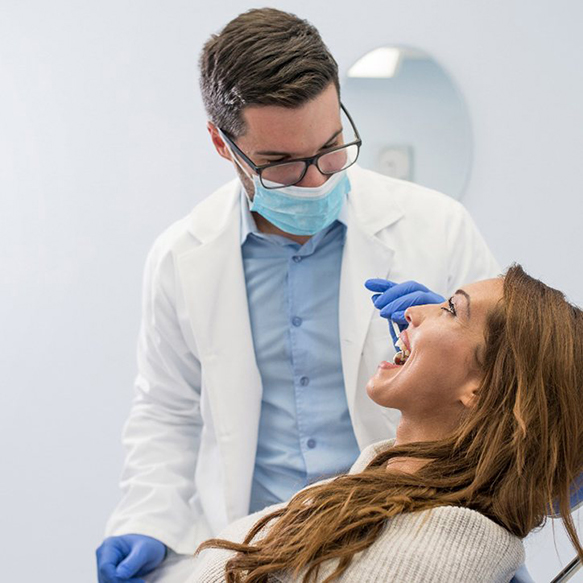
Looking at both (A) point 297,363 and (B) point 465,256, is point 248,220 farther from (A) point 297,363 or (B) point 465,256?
(B) point 465,256

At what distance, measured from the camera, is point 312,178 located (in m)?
1.60

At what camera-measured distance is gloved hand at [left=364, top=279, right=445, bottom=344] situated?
1.49 meters

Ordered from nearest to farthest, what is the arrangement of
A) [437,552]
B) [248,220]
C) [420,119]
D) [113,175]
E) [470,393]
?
[437,552]
[470,393]
[248,220]
[420,119]
[113,175]

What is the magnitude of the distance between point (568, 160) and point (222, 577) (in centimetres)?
177

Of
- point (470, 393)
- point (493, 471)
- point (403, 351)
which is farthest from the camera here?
point (403, 351)

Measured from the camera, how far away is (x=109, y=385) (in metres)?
2.72

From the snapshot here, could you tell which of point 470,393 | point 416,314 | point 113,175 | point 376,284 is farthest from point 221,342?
point 113,175

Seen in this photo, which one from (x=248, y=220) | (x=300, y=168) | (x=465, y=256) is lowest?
(x=465, y=256)

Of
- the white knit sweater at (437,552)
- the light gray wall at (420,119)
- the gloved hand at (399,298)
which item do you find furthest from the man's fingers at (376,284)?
the light gray wall at (420,119)

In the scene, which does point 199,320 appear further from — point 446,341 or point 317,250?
point 446,341

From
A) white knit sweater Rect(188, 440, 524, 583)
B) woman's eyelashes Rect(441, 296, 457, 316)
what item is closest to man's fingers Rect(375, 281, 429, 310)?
woman's eyelashes Rect(441, 296, 457, 316)

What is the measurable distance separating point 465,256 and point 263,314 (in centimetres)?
42

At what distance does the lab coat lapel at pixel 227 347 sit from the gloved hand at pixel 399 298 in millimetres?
316

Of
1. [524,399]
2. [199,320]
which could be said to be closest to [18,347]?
[199,320]
